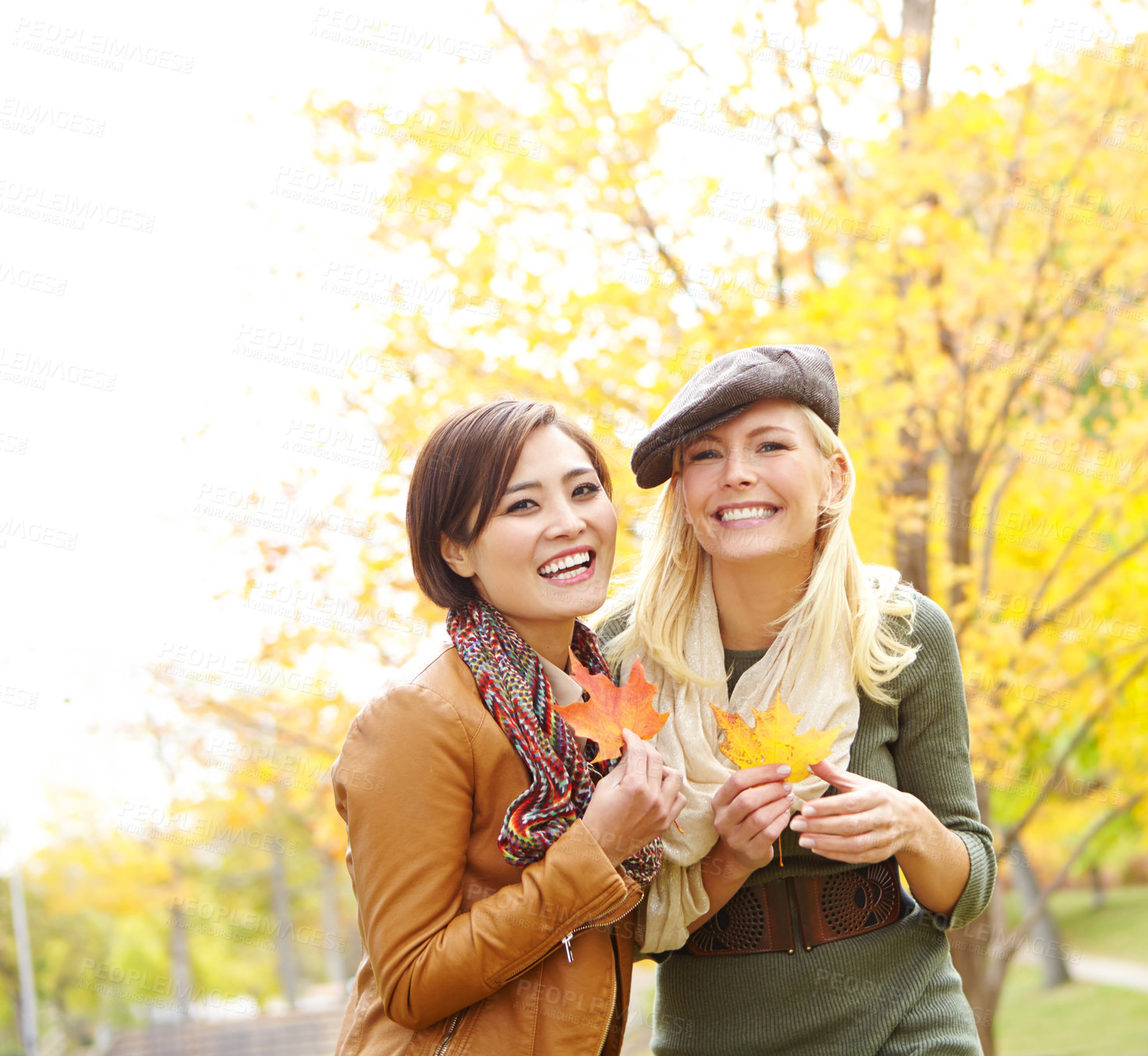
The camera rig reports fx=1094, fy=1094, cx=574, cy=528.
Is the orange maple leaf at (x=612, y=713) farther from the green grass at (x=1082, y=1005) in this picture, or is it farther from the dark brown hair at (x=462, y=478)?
the green grass at (x=1082, y=1005)

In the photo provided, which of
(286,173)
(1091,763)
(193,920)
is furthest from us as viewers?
(193,920)

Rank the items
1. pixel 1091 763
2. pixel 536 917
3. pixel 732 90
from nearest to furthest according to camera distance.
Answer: pixel 536 917 → pixel 732 90 → pixel 1091 763

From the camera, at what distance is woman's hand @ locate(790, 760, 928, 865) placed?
2209mm

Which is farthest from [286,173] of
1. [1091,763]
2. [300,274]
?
[1091,763]

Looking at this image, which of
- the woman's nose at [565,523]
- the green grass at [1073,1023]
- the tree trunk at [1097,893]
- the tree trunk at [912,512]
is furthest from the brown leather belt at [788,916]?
the tree trunk at [1097,893]

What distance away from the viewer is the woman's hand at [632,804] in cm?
214

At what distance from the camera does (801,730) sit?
2451 millimetres

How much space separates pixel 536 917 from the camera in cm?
209

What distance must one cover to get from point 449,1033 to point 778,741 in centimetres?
88

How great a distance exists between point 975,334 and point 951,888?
3.50 m

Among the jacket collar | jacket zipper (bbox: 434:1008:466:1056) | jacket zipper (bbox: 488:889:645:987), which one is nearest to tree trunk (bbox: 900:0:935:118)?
the jacket collar

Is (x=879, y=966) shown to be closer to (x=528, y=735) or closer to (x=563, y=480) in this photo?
(x=528, y=735)

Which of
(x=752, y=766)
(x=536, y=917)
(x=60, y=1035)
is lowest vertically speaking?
(x=60, y=1035)

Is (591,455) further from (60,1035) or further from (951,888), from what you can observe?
(60,1035)
